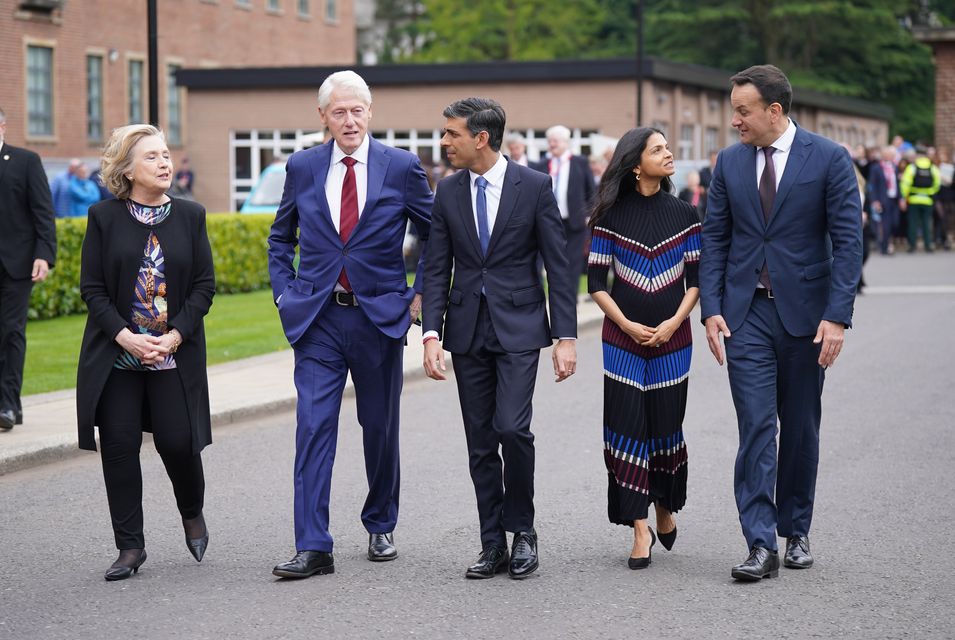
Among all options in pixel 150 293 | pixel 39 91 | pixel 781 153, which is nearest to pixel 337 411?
pixel 150 293

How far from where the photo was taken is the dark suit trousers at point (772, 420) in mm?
6504

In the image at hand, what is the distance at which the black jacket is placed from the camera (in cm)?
989

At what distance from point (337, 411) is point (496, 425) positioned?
0.72 metres

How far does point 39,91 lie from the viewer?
40.9 meters

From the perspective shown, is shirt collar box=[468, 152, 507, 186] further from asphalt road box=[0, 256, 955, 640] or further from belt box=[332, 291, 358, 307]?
asphalt road box=[0, 256, 955, 640]

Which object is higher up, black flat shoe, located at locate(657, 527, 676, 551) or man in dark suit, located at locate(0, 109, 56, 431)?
man in dark suit, located at locate(0, 109, 56, 431)

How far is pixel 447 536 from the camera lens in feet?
24.1

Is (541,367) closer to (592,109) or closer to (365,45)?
(592,109)

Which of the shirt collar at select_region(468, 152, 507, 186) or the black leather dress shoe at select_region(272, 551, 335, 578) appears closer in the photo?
the black leather dress shoe at select_region(272, 551, 335, 578)

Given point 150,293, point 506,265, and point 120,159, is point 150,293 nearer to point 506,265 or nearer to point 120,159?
point 120,159

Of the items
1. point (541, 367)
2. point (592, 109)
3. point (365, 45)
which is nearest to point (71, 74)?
point (592, 109)

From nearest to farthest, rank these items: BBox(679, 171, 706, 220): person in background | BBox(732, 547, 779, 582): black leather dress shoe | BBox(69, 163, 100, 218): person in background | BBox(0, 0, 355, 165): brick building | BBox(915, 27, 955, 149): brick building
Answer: BBox(732, 547, 779, 582): black leather dress shoe < BBox(679, 171, 706, 220): person in background < BBox(69, 163, 100, 218): person in background < BBox(915, 27, 955, 149): brick building < BBox(0, 0, 355, 165): brick building

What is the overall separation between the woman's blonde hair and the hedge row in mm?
10994

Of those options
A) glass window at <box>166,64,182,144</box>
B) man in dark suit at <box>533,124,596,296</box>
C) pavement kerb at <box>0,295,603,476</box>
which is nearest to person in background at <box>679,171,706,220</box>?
man in dark suit at <box>533,124,596,296</box>
